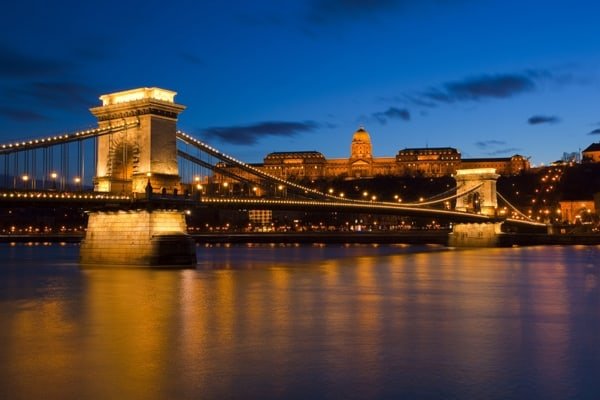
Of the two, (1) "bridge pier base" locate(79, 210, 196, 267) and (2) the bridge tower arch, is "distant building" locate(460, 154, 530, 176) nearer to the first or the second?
(2) the bridge tower arch

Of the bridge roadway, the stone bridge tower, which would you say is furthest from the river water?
the stone bridge tower

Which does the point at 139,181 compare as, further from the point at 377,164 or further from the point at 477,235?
the point at 377,164

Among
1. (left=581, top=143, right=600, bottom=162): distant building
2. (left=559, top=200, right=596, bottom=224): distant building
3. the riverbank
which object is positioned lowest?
the riverbank

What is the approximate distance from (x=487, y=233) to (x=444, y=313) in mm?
59445

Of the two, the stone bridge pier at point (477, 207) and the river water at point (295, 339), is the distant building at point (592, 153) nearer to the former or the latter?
the stone bridge pier at point (477, 207)

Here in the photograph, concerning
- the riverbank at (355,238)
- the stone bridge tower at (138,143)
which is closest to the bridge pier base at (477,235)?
the riverbank at (355,238)

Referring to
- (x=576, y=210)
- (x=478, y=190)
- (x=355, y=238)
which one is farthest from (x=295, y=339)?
(x=576, y=210)

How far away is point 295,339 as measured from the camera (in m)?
16.9

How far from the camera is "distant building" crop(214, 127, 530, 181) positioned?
184875 mm

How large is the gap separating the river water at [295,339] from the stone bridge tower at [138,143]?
309 inches

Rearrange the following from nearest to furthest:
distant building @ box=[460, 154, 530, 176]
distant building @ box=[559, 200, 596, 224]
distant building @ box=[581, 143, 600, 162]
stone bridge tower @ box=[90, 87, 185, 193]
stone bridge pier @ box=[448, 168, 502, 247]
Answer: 1. stone bridge tower @ box=[90, 87, 185, 193]
2. stone bridge pier @ box=[448, 168, 502, 247]
3. distant building @ box=[559, 200, 596, 224]
4. distant building @ box=[581, 143, 600, 162]
5. distant building @ box=[460, 154, 530, 176]

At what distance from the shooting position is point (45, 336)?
57.6ft

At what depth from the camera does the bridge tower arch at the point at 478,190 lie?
278 feet

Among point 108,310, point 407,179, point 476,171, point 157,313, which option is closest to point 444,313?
point 157,313
